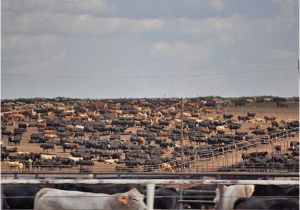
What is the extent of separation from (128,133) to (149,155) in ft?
70.2

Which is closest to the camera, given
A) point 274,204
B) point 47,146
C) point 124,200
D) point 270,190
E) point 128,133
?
point 124,200

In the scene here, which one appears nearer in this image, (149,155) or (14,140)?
(149,155)

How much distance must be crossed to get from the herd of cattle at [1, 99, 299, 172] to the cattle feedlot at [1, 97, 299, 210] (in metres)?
0.11

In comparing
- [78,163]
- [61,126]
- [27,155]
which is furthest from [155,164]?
[61,126]

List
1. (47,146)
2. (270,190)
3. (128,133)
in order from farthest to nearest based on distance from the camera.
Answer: (128,133) → (47,146) → (270,190)

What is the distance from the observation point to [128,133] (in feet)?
221

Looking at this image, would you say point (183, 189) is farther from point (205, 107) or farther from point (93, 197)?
point (205, 107)

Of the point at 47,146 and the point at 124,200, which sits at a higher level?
the point at 124,200

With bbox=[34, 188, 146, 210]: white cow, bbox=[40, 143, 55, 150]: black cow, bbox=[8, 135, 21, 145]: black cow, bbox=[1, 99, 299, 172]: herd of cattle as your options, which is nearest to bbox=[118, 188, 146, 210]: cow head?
bbox=[34, 188, 146, 210]: white cow

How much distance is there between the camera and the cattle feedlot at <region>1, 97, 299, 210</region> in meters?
9.06

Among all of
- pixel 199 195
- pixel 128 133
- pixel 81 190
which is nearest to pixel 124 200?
pixel 81 190

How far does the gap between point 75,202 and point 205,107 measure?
84.8 metres

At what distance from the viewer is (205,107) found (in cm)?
9338

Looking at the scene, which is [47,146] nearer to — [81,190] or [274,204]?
[81,190]
